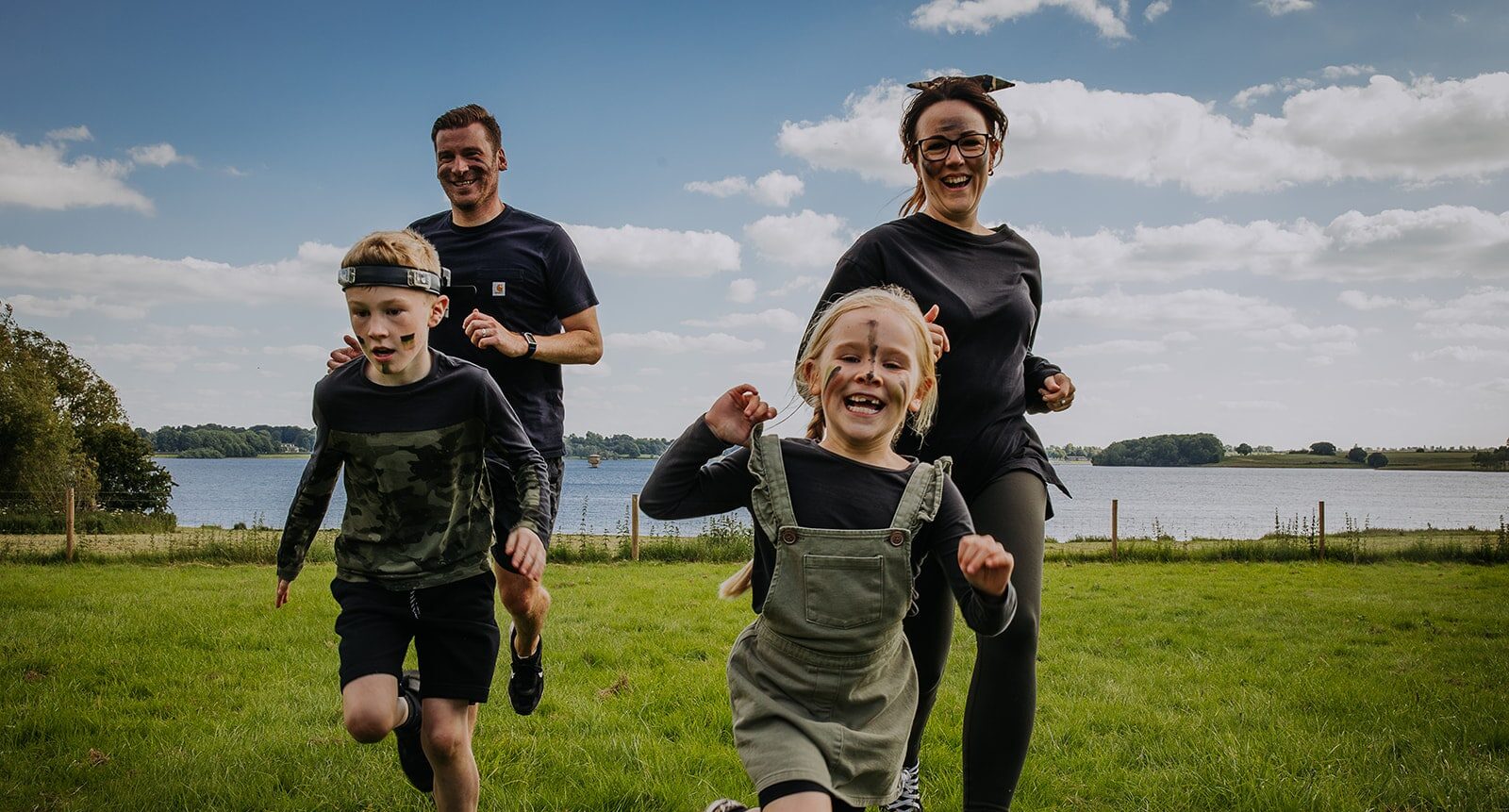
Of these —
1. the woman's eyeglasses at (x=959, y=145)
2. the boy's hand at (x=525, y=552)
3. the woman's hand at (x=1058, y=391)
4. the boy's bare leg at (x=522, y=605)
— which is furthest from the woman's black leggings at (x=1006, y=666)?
the boy's bare leg at (x=522, y=605)

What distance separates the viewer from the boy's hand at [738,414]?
280cm

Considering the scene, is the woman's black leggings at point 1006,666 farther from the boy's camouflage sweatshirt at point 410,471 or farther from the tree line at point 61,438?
the tree line at point 61,438

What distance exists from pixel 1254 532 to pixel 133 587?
49.3 meters

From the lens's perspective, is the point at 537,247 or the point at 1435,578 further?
the point at 1435,578

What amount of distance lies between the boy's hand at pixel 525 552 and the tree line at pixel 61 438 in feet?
105

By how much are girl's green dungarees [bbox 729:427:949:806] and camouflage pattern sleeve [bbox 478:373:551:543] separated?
104 centimetres

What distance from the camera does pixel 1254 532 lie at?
49312mm

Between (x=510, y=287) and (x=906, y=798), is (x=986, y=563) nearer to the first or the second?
(x=906, y=798)

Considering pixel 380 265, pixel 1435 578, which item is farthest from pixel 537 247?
pixel 1435 578

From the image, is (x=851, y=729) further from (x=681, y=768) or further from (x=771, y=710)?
(x=681, y=768)

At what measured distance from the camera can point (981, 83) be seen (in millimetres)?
3877

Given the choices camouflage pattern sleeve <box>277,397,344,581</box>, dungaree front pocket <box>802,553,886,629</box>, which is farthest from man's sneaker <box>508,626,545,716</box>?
dungaree front pocket <box>802,553,886,629</box>

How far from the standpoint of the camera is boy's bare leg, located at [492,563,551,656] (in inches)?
173

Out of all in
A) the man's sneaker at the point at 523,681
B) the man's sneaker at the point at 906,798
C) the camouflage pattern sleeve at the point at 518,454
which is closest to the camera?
the camouflage pattern sleeve at the point at 518,454
